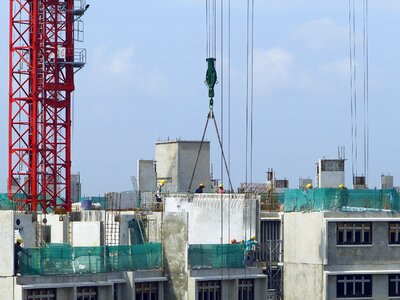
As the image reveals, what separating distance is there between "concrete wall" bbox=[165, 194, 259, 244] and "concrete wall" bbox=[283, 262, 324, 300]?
6.43 ft

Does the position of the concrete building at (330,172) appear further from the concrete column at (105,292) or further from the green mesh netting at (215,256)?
the concrete column at (105,292)

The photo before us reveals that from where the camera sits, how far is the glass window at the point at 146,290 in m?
48.9

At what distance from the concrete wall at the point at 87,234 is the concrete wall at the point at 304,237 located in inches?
272

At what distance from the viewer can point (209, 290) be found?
4981 cm

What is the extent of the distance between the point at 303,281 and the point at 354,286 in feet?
6.10

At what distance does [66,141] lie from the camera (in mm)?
76500

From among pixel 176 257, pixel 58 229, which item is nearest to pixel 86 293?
pixel 176 257

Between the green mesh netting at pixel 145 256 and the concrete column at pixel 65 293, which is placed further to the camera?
the green mesh netting at pixel 145 256

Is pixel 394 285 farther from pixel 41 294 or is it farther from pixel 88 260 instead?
pixel 41 294

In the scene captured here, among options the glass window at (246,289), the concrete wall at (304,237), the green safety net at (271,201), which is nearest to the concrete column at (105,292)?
the glass window at (246,289)

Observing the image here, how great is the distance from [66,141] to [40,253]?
30.3 metres

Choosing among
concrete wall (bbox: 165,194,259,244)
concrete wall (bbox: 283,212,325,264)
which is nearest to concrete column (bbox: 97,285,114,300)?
concrete wall (bbox: 165,194,259,244)

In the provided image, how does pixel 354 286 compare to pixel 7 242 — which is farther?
pixel 354 286

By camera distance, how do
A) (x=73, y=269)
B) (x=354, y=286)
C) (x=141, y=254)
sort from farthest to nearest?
(x=354, y=286), (x=141, y=254), (x=73, y=269)
